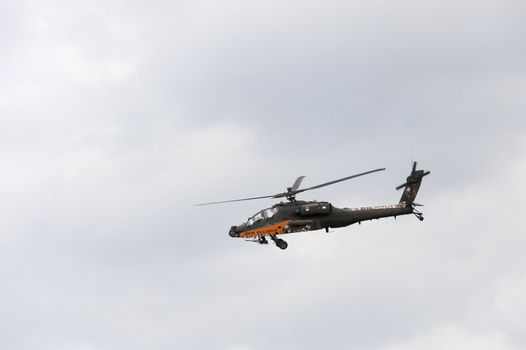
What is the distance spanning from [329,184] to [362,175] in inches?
136

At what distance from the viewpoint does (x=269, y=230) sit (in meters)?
92.6

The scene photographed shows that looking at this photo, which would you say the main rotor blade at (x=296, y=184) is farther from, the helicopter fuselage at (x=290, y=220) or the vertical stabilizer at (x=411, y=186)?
the vertical stabilizer at (x=411, y=186)

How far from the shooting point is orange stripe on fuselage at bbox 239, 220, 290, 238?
304ft

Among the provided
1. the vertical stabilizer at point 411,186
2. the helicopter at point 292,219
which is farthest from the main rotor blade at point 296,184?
the vertical stabilizer at point 411,186

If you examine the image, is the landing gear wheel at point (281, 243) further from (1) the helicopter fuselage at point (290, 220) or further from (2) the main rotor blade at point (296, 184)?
(2) the main rotor blade at point (296, 184)

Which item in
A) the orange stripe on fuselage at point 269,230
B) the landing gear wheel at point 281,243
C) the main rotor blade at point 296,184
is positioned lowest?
the landing gear wheel at point 281,243

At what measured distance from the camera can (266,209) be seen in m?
92.9

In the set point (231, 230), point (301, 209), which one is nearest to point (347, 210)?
point (301, 209)

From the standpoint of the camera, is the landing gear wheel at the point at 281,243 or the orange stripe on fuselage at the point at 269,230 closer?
the orange stripe on fuselage at the point at 269,230

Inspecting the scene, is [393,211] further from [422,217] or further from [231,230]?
A: [231,230]

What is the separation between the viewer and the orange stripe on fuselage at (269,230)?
92562 mm

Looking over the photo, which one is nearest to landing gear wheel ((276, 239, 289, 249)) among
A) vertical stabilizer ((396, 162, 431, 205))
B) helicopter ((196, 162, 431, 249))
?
helicopter ((196, 162, 431, 249))

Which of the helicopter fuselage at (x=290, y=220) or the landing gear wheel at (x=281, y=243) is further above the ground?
the helicopter fuselage at (x=290, y=220)

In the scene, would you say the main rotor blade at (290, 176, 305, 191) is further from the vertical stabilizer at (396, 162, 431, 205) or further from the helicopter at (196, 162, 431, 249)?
the vertical stabilizer at (396, 162, 431, 205)
